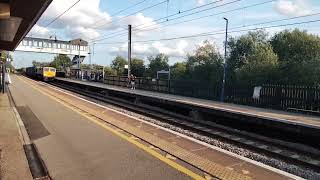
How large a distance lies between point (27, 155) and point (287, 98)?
1601 cm

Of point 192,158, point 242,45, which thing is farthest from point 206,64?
point 192,158

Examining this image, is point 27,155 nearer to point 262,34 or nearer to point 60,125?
point 60,125

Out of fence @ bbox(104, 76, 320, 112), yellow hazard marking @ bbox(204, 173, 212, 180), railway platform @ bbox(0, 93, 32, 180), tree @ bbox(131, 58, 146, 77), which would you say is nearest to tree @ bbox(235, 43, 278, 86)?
fence @ bbox(104, 76, 320, 112)

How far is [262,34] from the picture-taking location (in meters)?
71.9

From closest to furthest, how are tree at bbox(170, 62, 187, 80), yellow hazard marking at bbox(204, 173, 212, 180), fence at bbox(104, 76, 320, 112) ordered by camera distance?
yellow hazard marking at bbox(204, 173, 212, 180)
fence at bbox(104, 76, 320, 112)
tree at bbox(170, 62, 187, 80)

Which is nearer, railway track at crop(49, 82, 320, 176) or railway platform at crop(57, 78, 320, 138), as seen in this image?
railway track at crop(49, 82, 320, 176)

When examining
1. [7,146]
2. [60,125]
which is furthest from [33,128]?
[7,146]

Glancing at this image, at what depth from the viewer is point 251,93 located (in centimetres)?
2594

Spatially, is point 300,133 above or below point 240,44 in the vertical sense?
below

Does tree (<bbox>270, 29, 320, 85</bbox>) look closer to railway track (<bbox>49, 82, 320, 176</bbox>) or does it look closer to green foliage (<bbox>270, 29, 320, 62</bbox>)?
green foliage (<bbox>270, 29, 320, 62</bbox>)

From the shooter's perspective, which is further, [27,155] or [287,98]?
[287,98]

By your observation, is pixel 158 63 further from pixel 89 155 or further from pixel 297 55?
pixel 89 155

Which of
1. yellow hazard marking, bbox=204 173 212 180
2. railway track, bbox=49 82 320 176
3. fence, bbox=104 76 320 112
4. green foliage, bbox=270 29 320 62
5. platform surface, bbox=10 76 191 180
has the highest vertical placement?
green foliage, bbox=270 29 320 62

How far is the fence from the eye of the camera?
2133 centimetres
